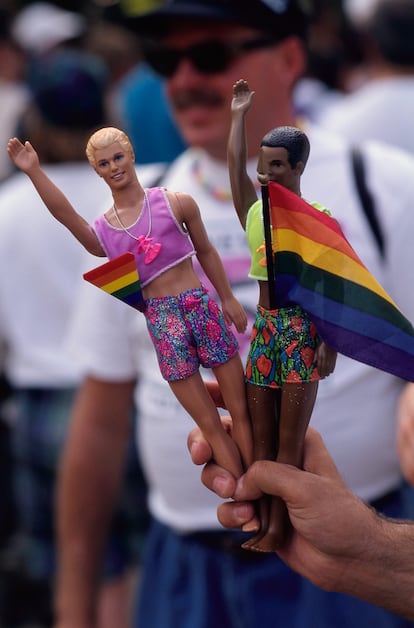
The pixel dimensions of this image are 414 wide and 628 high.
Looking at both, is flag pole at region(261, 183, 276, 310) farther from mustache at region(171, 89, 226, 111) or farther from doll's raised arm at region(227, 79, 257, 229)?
mustache at region(171, 89, 226, 111)

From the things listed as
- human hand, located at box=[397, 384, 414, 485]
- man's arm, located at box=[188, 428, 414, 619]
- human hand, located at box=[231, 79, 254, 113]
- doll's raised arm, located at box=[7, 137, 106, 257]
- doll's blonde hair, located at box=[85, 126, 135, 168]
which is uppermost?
human hand, located at box=[231, 79, 254, 113]

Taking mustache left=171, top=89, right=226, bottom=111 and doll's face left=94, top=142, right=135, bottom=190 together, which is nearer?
doll's face left=94, top=142, right=135, bottom=190

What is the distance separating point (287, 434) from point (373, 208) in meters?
0.87

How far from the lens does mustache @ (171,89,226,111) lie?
188 centimetres

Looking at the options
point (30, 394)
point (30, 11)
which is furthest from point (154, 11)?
point (30, 11)

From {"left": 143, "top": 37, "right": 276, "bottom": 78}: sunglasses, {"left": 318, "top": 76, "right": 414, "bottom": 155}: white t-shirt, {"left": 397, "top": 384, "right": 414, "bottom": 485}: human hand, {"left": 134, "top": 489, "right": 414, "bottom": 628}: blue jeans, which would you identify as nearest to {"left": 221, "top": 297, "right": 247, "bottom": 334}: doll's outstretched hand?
{"left": 397, "top": 384, "right": 414, "bottom": 485}: human hand

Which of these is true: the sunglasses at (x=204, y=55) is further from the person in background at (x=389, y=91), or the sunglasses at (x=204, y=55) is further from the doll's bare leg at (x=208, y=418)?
the person in background at (x=389, y=91)

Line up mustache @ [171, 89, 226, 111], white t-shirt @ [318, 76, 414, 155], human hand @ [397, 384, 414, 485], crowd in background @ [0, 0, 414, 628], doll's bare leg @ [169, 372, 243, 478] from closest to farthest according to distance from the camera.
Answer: doll's bare leg @ [169, 372, 243, 478], human hand @ [397, 384, 414, 485], mustache @ [171, 89, 226, 111], crowd in background @ [0, 0, 414, 628], white t-shirt @ [318, 76, 414, 155]

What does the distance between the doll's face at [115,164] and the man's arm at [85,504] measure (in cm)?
139

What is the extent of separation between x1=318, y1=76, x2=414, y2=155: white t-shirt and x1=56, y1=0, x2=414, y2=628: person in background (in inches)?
47.3

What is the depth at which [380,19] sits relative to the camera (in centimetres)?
382

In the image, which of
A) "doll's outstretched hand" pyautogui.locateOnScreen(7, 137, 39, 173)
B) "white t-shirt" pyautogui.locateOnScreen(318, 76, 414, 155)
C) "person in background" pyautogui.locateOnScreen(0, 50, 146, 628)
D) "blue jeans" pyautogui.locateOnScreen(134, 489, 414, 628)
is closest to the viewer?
"doll's outstretched hand" pyautogui.locateOnScreen(7, 137, 39, 173)

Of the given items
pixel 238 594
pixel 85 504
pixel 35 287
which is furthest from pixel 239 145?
pixel 35 287

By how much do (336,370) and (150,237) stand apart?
2.99ft
